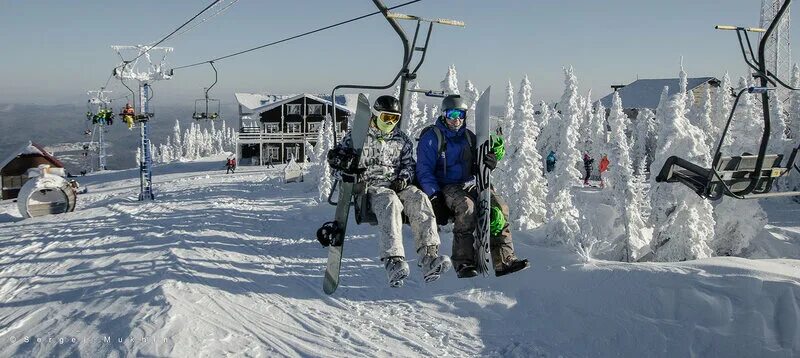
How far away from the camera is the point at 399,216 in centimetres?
606

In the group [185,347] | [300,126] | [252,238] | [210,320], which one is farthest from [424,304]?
[300,126]

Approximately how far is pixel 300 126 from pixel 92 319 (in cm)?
5086

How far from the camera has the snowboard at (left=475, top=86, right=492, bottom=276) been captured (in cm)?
589

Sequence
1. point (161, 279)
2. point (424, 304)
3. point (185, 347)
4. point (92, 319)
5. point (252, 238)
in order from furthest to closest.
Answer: point (252, 238) → point (424, 304) → point (161, 279) → point (92, 319) → point (185, 347)

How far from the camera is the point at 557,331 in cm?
1465

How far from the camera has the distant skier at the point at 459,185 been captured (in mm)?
6086

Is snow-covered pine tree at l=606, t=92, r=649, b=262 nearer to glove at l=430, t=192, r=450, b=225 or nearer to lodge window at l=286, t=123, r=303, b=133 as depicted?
glove at l=430, t=192, r=450, b=225

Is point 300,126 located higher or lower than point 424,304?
higher

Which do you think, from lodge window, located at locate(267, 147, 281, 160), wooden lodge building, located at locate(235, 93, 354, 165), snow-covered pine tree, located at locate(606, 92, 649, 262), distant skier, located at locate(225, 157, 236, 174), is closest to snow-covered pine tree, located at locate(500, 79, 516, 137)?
snow-covered pine tree, located at locate(606, 92, 649, 262)

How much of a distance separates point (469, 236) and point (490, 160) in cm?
100

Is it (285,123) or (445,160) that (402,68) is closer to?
(445,160)

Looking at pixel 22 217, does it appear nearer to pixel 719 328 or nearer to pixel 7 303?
pixel 7 303

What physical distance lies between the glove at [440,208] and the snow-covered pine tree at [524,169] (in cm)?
2072

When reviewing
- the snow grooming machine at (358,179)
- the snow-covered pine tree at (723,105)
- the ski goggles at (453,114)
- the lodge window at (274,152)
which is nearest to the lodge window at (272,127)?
the lodge window at (274,152)
